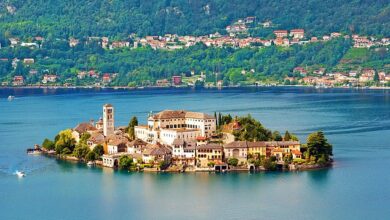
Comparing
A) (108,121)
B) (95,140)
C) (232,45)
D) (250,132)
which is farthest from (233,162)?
(232,45)

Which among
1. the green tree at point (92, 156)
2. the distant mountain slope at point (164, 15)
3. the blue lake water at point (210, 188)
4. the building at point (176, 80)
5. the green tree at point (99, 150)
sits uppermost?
the distant mountain slope at point (164, 15)

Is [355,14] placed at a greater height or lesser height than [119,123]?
greater

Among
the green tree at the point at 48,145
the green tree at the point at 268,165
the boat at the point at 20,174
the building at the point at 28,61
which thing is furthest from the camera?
the building at the point at 28,61

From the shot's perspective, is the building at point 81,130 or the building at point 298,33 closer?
the building at point 81,130

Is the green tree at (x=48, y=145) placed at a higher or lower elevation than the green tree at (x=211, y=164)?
higher

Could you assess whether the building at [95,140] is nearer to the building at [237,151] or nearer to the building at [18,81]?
the building at [237,151]

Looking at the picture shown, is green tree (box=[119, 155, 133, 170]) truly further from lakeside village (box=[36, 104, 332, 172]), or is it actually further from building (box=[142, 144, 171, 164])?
building (box=[142, 144, 171, 164])

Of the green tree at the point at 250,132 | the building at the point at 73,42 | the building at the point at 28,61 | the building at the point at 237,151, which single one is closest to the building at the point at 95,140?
the green tree at the point at 250,132

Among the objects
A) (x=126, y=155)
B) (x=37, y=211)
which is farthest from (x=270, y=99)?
(x=37, y=211)

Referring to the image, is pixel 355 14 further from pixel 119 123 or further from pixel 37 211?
pixel 37 211
